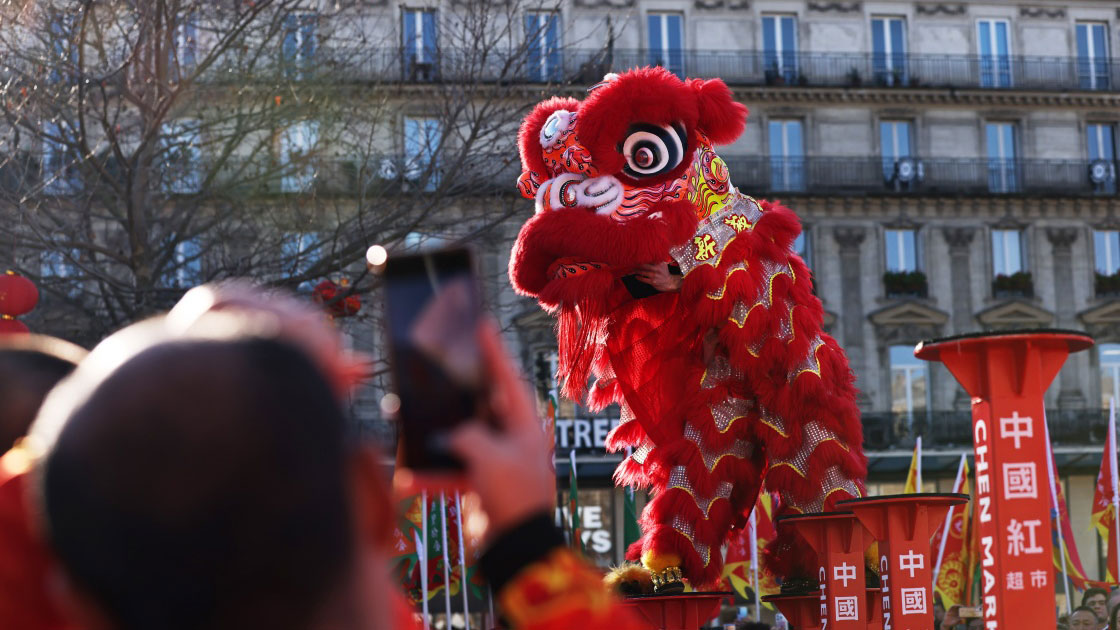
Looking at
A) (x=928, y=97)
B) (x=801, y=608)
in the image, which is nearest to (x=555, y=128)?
(x=801, y=608)

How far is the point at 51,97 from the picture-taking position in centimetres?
1077

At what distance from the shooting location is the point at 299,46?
12.5m

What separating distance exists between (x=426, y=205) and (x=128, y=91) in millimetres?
2467

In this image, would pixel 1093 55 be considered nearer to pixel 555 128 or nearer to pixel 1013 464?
pixel 555 128

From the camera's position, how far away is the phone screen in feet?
4.71

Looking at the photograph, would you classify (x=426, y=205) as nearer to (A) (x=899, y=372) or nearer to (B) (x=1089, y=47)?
(A) (x=899, y=372)

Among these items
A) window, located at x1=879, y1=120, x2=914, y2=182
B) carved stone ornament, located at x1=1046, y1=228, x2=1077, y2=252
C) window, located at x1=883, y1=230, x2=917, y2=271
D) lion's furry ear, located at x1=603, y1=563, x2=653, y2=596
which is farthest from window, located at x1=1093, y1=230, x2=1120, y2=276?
lion's furry ear, located at x1=603, y1=563, x2=653, y2=596

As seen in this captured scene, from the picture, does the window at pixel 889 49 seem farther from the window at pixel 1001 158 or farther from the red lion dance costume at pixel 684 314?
the red lion dance costume at pixel 684 314

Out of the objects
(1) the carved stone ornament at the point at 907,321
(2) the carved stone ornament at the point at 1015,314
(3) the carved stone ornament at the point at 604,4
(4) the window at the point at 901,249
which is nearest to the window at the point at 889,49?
(4) the window at the point at 901,249

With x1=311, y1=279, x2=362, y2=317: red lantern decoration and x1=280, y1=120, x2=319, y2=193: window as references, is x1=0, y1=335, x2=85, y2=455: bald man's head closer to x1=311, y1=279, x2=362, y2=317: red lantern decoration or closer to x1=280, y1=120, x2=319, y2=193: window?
x1=311, y1=279, x2=362, y2=317: red lantern decoration

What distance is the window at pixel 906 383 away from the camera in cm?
3070

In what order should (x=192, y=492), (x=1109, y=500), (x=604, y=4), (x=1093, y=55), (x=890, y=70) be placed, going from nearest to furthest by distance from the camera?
(x=192, y=492) < (x=1109, y=500) < (x=604, y=4) < (x=890, y=70) < (x=1093, y=55)

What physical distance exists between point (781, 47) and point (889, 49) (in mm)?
2360

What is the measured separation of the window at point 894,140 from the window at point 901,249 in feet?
5.14
